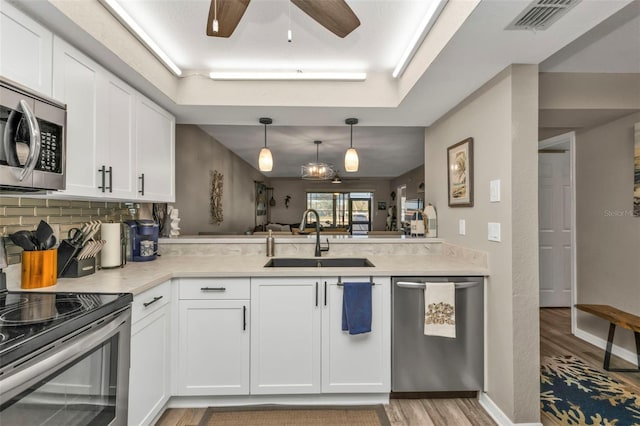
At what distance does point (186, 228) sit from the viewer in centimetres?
363

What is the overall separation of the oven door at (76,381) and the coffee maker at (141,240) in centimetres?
95

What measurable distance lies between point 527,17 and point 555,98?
1355mm

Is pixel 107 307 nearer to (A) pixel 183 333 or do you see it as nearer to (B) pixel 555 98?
(A) pixel 183 333

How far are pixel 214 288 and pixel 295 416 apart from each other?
0.95 metres

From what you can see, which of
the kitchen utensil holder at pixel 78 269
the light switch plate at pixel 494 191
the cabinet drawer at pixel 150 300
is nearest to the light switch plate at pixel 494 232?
the light switch plate at pixel 494 191

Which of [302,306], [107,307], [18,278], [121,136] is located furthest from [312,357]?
[121,136]

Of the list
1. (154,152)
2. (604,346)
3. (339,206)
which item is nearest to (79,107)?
(154,152)

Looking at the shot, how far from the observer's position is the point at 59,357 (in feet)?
3.40

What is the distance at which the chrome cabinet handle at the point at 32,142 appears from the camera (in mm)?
1139

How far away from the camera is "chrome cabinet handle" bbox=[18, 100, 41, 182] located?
1139 mm

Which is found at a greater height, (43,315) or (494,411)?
(43,315)

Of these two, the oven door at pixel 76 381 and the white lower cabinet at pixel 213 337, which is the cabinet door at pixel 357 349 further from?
the oven door at pixel 76 381

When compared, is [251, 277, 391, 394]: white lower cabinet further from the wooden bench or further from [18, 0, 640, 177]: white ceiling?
the wooden bench

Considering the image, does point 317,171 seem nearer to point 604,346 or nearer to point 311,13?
point 311,13
